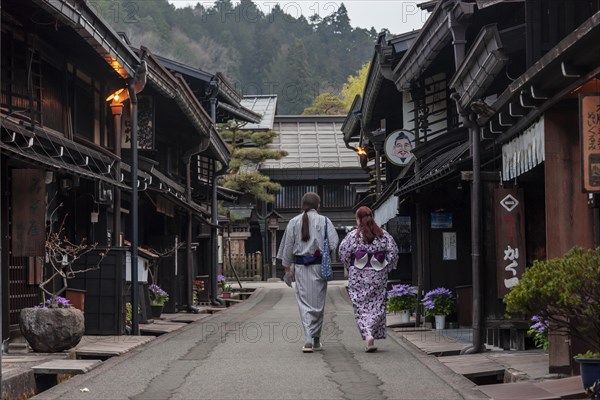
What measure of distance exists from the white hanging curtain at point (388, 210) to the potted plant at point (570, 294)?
13.5 meters

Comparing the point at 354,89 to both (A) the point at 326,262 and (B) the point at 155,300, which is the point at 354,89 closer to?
(B) the point at 155,300

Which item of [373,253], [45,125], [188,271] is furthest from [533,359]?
[188,271]

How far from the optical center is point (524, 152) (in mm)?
12930

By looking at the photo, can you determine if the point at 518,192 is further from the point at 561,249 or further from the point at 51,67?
the point at 51,67

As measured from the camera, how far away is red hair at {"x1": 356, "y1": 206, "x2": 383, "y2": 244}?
1488 cm

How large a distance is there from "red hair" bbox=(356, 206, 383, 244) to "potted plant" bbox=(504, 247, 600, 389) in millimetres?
6212

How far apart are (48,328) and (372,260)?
4.75 metres

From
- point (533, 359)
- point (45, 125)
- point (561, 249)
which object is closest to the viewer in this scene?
point (561, 249)

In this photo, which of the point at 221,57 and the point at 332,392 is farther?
the point at 221,57

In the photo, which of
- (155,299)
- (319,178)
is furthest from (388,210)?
(319,178)

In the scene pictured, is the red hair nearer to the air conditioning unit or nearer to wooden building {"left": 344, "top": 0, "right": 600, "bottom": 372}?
wooden building {"left": 344, "top": 0, "right": 600, "bottom": 372}

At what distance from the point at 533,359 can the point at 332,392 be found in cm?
351

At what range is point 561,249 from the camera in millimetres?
11547

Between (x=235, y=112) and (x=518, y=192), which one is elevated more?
(x=235, y=112)
